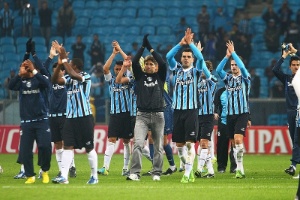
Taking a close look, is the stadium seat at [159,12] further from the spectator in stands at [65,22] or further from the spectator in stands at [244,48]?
the spectator in stands at [244,48]

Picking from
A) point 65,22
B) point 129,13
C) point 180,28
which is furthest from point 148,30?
point 65,22

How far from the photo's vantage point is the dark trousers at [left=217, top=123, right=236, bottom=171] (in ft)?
67.5

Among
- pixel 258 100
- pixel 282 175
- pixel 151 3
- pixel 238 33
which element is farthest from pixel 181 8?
pixel 282 175

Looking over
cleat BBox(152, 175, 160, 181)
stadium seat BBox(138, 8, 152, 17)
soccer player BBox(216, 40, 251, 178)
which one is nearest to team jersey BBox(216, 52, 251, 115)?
soccer player BBox(216, 40, 251, 178)

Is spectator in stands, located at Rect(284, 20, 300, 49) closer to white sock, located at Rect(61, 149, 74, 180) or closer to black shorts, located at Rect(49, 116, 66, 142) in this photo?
black shorts, located at Rect(49, 116, 66, 142)

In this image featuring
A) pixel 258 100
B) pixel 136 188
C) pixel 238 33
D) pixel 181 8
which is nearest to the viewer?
pixel 136 188

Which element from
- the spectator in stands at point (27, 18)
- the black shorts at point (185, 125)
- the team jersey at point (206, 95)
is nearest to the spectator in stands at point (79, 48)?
the spectator in stands at point (27, 18)

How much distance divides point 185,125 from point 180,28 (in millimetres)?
16250

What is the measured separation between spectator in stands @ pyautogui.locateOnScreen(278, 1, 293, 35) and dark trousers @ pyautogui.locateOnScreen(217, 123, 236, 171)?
41.2 ft

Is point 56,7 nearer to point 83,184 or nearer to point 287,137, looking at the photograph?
point 287,137

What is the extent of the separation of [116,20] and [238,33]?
5.53 m

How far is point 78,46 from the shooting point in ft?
105

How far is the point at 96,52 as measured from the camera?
31.9 m

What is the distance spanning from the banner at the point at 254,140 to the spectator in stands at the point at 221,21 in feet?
21.4
